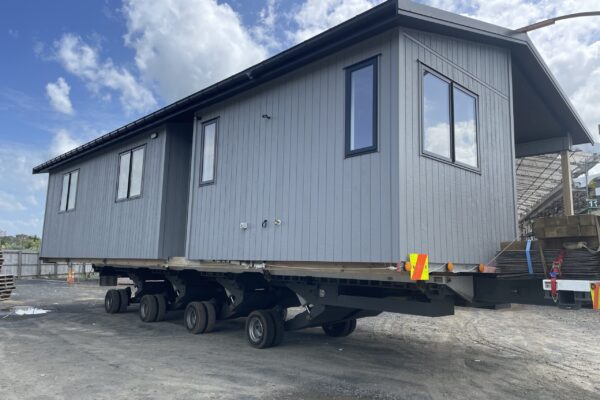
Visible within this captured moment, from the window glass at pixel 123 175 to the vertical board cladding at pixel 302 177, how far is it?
2.74 metres

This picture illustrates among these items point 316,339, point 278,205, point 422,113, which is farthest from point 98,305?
point 422,113

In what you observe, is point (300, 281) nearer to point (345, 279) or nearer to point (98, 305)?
point (345, 279)

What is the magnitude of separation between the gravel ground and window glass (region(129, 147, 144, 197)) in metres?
2.93

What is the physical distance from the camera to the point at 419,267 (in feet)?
16.4

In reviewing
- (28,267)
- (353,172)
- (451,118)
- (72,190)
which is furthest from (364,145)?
(28,267)

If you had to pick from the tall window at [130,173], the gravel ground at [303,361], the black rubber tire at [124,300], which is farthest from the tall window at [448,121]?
the black rubber tire at [124,300]

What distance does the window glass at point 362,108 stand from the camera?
19.5 ft

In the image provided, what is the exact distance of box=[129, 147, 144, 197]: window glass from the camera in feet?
34.7

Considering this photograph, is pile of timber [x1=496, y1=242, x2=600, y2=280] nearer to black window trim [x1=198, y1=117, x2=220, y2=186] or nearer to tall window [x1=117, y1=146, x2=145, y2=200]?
black window trim [x1=198, y1=117, x2=220, y2=186]

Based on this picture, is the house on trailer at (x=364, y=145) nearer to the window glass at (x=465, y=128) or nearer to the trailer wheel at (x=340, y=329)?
the window glass at (x=465, y=128)

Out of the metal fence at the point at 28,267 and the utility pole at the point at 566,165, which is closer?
the utility pole at the point at 566,165

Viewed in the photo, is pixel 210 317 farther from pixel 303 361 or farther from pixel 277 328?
pixel 303 361

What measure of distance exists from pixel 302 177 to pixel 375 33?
2.15m

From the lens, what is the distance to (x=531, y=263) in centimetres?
522
